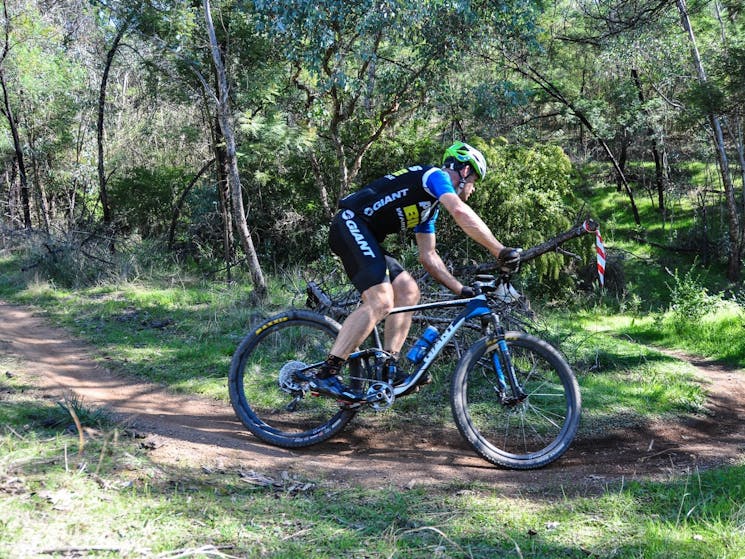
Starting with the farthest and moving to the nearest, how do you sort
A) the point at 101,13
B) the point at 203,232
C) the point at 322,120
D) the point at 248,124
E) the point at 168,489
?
the point at 203,232, the point at 322,120, the point at 101,13, the point at 248,124, the point at 168,489

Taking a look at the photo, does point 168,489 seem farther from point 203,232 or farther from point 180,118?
point 180,118

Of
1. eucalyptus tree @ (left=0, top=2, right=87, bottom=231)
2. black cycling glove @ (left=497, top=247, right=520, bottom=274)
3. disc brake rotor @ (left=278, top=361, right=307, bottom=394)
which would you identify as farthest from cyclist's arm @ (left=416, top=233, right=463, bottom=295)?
eucalyptus tree @ (left=0, top=2, right=87, bottom=231)

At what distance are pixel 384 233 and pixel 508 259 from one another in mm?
974

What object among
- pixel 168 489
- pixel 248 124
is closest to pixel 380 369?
pixel 168 489

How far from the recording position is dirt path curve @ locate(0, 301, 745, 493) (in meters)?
4.37

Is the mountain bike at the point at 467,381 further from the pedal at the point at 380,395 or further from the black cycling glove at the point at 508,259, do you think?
the black cycling glove at the point at 508,259

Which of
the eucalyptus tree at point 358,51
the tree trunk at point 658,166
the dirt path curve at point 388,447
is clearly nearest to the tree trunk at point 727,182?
the tree trunk at point 658,166

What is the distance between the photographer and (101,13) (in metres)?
11.7

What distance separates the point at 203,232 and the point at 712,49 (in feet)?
42.6

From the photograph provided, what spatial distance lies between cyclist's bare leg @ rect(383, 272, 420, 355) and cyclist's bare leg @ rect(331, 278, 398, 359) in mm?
210

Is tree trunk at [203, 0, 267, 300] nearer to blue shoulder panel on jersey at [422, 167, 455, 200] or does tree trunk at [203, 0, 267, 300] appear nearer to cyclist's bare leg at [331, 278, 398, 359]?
cyclist's bare leg at [331, 278, 398, 359]

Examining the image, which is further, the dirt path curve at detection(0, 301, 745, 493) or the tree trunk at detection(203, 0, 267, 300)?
the tree trunk at detection(203, 0, 267, 300)

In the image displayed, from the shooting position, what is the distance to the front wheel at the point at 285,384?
5.04 m

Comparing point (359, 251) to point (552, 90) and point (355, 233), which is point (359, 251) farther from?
point (552, 90)
